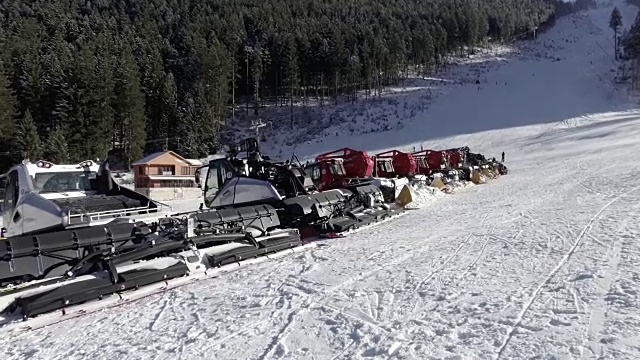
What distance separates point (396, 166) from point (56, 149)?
2860 centimetres

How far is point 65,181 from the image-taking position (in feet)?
30.7

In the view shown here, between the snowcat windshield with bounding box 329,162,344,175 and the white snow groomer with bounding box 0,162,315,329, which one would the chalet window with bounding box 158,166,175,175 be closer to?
the snowcat windshield with bounding box 329,162,344,175

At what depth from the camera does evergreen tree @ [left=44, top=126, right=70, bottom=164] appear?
36.8m

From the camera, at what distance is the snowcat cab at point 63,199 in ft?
25.3

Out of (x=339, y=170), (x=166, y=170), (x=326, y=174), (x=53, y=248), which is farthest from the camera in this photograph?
(x=166, y=170)

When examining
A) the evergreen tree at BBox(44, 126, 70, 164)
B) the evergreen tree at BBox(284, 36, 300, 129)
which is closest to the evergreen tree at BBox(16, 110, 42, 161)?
the evergreen tree at BBox(44, 126, 70, 164)

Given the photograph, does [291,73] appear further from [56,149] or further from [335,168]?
[335,168]

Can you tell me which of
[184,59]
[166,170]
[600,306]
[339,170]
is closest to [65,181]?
[600,306]

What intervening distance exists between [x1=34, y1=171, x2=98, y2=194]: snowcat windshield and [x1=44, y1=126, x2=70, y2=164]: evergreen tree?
102 feet

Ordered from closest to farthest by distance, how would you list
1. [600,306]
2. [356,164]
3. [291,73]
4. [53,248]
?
[600,306]
[53,248]
[356,164]
[291,73]

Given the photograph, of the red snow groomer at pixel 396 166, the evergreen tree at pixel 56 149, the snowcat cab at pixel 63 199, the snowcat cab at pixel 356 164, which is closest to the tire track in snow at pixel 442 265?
the snowcat cab at pixel 63 199

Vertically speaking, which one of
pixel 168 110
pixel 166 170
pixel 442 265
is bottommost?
pixel 166 170

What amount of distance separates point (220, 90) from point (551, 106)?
43582 millimetres

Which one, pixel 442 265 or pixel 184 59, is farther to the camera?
pixel 184 59
